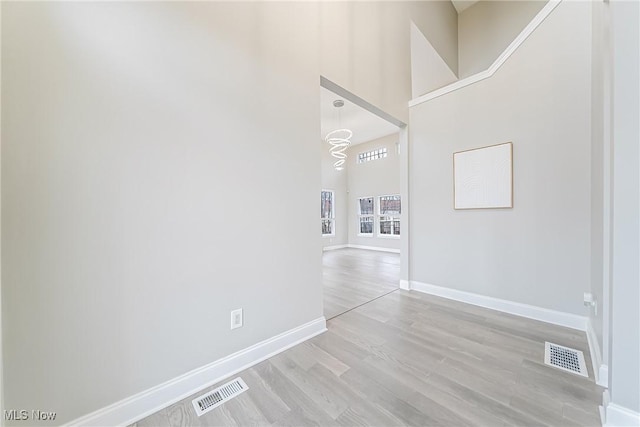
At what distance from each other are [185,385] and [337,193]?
287 inches

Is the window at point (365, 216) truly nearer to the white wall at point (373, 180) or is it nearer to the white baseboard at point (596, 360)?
the white wall at point (373, 180)

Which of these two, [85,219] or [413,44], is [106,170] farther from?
[413,44]

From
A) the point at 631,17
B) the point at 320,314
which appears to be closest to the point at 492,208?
the point at 631,17

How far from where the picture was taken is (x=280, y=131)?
1940mm

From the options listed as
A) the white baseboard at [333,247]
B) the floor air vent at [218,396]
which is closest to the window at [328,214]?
the white baseboard at [333,247]

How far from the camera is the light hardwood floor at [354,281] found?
296 centimetres

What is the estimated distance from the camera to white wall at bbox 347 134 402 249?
286 inches

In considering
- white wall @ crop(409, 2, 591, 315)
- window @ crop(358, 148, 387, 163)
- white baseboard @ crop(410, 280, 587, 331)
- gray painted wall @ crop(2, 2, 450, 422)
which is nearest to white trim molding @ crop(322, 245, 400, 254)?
window @ crop(358, 148, 387, 163)

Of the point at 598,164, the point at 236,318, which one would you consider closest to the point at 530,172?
the point at 598,164

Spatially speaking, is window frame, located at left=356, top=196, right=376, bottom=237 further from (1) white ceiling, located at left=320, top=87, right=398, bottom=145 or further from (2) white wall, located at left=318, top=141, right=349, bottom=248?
(1) white ceiling, located at left=320, top=87, right=398, bottom=145

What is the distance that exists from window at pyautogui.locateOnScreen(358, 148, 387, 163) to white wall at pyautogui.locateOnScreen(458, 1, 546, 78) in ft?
10.5

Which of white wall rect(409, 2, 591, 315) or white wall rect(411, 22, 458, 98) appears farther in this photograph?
white wall rect(411, 22, 458, 98)

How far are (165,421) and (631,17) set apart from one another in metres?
3.11

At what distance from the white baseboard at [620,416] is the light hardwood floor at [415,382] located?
124mm
